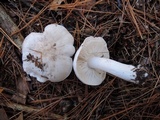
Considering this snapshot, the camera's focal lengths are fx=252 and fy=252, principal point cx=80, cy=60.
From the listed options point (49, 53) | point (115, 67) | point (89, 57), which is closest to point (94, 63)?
point (89, 57)

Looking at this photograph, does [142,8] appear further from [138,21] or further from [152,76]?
[152,76]

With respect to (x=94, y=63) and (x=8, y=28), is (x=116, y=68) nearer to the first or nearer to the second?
(x=94, y=63)

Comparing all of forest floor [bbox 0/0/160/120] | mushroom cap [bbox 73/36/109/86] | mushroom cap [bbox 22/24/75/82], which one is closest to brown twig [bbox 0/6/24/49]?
forest floor [bbox 0/0/160/120]

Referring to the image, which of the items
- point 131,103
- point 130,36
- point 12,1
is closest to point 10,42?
point 12,1

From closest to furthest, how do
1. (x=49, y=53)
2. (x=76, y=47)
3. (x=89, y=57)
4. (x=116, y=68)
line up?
(x=116, y=68)
(x=49, y=53)
(x=89, y=57)
(x=76, y=47)

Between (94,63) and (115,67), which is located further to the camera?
(94,63)

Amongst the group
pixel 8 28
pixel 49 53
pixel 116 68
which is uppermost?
pixel 8 28

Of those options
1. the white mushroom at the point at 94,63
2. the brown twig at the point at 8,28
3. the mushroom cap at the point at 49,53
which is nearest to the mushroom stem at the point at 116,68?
the white mushroom at the point at 94,63

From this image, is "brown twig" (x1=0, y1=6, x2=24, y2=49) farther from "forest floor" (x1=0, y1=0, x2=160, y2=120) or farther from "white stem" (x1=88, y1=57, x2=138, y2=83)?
"white stem" (x1=88, y1=57, x2=138, y2=83)
